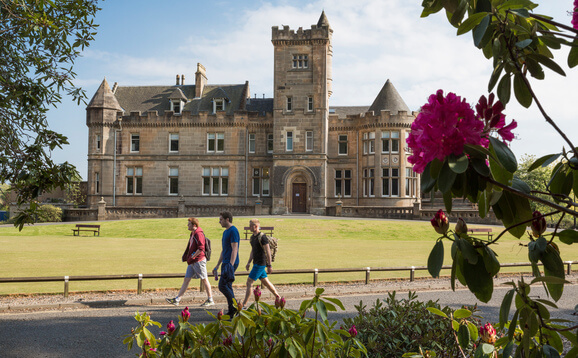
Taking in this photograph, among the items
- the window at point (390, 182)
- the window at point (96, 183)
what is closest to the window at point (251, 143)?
the window at point (390, 182)

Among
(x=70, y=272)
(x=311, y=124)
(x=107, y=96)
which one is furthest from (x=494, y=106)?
(x=107, y=96)

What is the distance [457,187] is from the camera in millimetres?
1615

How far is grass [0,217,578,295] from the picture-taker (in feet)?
45.7

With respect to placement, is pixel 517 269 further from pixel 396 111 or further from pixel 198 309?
pixel 396 111

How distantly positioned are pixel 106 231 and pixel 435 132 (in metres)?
30.3

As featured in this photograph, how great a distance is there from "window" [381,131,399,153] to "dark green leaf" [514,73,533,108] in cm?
3872

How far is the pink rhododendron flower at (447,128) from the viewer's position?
1470 mm

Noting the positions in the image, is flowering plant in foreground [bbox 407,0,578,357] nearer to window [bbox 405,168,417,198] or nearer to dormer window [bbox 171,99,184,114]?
window [bbox 405,168,417,198]

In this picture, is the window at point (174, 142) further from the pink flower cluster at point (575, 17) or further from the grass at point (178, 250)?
the pink flower cluster at point (575, 17)

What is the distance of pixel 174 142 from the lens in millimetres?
43531

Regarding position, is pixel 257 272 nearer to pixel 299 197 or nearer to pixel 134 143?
pixel 299 197

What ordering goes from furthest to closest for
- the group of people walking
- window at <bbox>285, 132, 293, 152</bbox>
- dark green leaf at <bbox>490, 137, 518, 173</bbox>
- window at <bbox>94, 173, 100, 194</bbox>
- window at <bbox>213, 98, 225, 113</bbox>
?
window at <bbox>213, 98, 225, 113</bbox>, window at <bbox>94, 173, 100, 194</bbox>, window at <bbox>285, 132, 293, 152</bbox>, the group of people walking, dark green leaf at <bbox>490, 137, 518, 173</bbox>

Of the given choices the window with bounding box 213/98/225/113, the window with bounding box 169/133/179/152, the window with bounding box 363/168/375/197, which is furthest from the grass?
the window with bounding box 213/98/225/113

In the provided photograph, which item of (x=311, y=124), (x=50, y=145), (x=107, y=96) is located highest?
(x=107, y=96)
